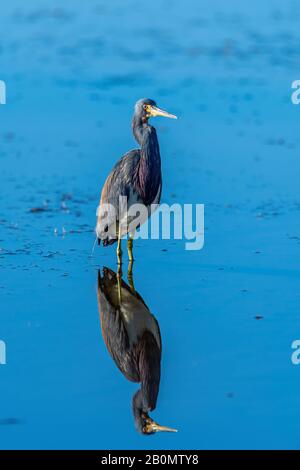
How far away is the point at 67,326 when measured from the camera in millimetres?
6336

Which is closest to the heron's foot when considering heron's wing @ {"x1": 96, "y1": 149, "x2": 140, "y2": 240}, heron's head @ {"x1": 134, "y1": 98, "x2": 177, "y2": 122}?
heron's wing @ {"x1": 96, "y1": 149, "x2": 140, "y2": 240}

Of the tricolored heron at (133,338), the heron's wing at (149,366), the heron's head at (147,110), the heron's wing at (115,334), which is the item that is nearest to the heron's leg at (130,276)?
the tricolored heron at (133,338)

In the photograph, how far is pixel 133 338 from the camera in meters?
6.25

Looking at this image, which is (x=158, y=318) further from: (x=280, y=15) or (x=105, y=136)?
(x=280, y=15)

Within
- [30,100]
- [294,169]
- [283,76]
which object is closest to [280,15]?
[283,76]

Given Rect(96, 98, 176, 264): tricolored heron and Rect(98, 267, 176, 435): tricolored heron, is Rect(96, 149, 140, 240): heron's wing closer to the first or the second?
Rect(96, 98, 176, 264): tricolored heron

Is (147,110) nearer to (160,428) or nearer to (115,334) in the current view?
(115,334)

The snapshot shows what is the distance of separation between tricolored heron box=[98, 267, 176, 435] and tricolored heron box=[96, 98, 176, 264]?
13.3 inches

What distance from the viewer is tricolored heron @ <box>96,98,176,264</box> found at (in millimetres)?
7566

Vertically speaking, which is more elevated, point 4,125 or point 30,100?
point 30,100

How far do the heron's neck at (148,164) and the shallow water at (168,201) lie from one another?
580 millimetres

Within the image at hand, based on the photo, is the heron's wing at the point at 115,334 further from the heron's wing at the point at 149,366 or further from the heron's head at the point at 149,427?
the heron's head at the point at 149,427

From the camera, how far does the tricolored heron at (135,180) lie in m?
7.57

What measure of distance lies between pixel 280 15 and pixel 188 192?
963 cm
